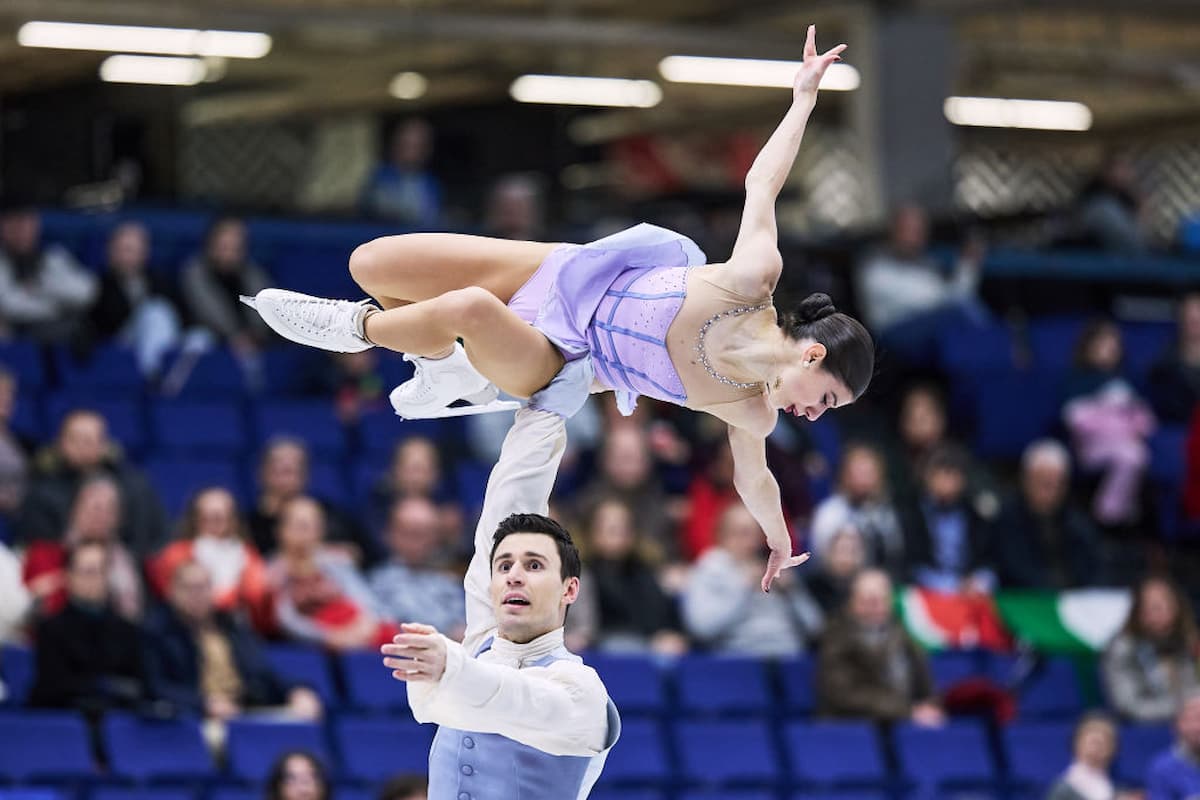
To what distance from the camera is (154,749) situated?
298 inches

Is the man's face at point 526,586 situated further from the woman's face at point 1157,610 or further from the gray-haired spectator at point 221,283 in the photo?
the gray-haired spectator at point 221,283

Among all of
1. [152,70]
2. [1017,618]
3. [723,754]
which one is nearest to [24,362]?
[723,754]

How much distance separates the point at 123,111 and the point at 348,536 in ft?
26.2

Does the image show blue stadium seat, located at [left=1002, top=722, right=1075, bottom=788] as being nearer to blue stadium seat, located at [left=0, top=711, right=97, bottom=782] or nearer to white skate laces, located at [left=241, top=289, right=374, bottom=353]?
blue stadium seat, located at [left=0, top=711, right=97, bottom=782]

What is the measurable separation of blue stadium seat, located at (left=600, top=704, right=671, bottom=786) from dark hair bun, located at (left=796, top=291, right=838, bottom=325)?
3934mm

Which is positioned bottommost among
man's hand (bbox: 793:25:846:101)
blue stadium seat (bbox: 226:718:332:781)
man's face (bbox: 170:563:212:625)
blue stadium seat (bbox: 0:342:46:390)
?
blue stadium seat (bbox: 226:718:332:781)

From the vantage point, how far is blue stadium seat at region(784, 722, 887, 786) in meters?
8.68

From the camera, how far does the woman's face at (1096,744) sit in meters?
8.70

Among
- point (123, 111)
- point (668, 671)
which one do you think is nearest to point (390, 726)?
point (668, 671)

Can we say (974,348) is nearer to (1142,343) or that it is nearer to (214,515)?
(1142,343)

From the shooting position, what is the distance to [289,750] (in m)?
7.37

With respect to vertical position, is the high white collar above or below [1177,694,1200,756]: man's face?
above

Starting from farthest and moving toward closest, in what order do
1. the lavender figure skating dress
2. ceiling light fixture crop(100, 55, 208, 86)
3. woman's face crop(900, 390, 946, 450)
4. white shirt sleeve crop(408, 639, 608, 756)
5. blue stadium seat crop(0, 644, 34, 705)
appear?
ceiling light fixture crop(100, 55, 208, 86), woman's face crop(900, 390, 946, 450), blue stadium seat crop(0, 644, 34, 705), the lavender figure skating dress, white shirt sleeve crop(408, 639, 608, 756)

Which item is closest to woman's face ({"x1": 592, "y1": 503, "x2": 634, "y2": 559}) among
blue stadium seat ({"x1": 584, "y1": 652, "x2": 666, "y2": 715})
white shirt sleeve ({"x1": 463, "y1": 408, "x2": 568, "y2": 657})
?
blue stadium seat ({"x1": 584, "y1": 652, "x2": 666, "y2": 715})
